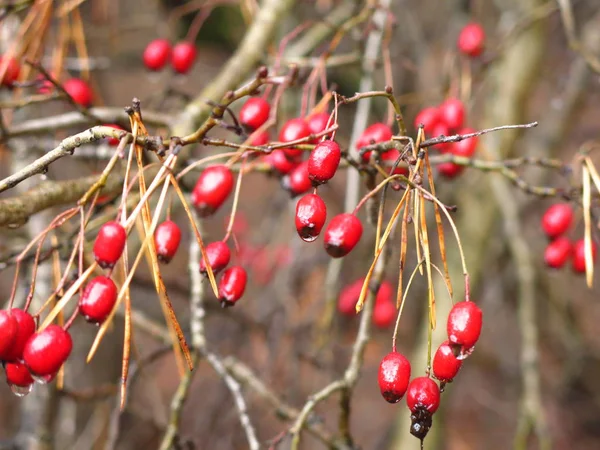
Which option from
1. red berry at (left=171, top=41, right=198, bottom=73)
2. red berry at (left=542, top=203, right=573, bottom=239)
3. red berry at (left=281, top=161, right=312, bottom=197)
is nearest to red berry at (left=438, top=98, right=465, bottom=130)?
red berry at (left=542, top=203, right=573, bottom=239)

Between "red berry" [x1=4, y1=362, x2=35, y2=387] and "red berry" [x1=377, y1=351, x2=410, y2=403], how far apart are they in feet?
1.74

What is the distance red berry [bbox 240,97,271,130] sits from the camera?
1.24 metres

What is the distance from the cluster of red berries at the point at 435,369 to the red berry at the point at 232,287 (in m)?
0.28

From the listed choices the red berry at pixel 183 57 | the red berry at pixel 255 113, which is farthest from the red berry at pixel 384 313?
the red berry at pixel 255 113

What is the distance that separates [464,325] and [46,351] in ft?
1.87

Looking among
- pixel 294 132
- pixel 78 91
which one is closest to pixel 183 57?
pixel 78 91

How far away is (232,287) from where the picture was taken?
3.44 ft

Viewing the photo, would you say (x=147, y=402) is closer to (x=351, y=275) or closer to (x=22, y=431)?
(x=351, y=275)

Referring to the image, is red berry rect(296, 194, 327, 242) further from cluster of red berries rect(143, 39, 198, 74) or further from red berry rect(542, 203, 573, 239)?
cluster of red berries rect(143, 39, 198, 74)

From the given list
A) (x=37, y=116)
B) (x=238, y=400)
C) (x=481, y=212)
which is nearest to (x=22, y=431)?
(x=238, y=400)

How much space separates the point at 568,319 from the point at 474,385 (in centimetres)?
219

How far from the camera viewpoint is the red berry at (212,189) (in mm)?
1104

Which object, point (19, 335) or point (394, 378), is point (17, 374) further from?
point (394, 378)

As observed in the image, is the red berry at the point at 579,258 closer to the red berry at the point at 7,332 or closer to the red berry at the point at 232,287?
the red berry at the point at 232,287
